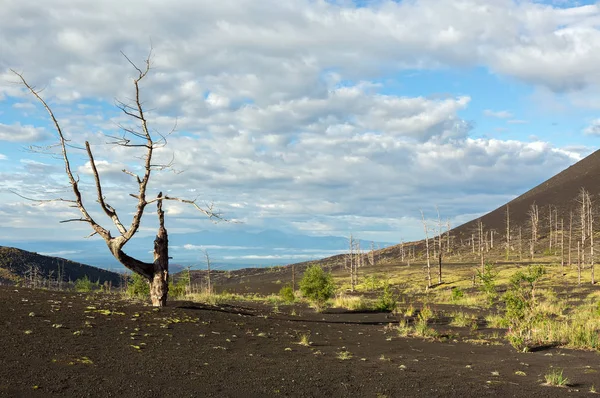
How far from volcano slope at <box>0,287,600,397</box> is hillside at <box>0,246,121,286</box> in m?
80.9

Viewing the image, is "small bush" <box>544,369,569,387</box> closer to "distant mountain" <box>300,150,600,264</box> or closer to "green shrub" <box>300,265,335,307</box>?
"green shrub" <box>300,265,335,307</box>

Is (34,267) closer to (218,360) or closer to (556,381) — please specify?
(218,360)

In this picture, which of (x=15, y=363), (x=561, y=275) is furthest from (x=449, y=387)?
(x=561, y=275)

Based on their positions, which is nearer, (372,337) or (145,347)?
(145,347)

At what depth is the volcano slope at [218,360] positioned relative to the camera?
9.71 metres

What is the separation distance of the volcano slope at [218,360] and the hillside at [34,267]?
266 feet

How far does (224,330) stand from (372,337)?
7.18 metres

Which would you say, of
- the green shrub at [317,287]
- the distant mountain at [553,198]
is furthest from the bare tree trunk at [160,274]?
the distant mountain at [553,198]

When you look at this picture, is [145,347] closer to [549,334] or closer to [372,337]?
[372,337]

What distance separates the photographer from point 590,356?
16438mm

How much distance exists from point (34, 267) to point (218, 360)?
114 m

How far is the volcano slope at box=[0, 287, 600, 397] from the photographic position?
971cm

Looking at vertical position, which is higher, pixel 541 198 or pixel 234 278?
pixel 541 198

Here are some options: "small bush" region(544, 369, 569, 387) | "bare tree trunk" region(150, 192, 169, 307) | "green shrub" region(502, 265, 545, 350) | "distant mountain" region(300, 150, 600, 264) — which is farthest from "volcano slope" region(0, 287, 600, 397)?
"distant mountain" region(300, 150, 600, 264)
